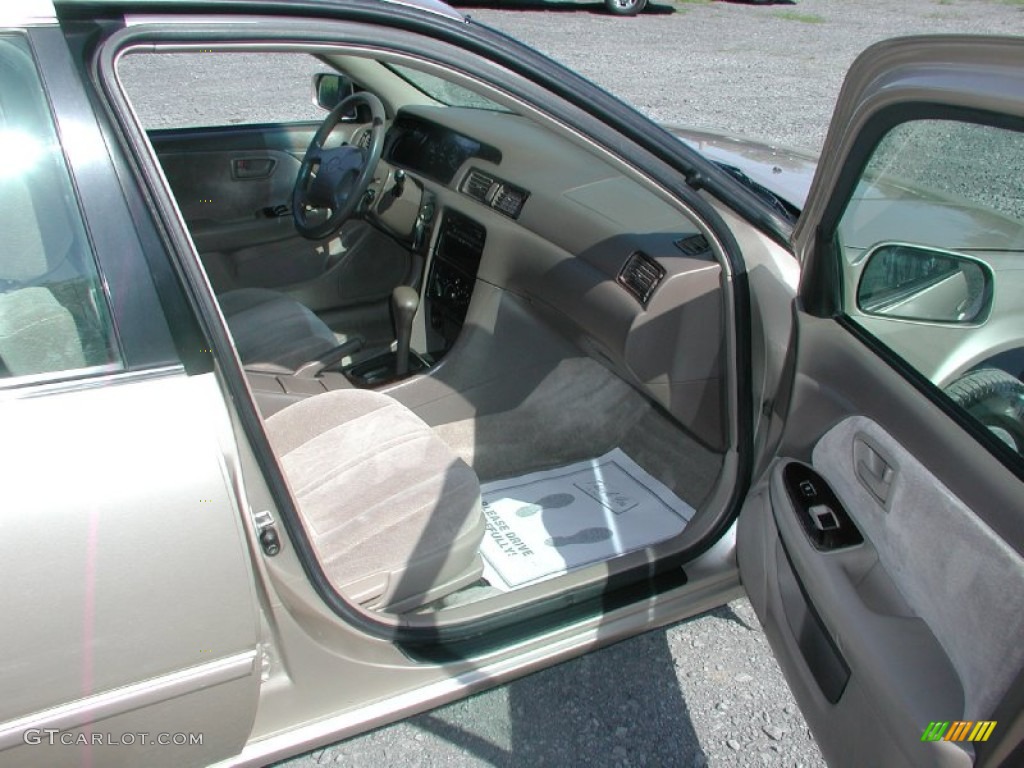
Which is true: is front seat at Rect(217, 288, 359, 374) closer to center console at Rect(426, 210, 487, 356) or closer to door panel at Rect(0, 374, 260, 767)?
center console at Rect(426, 210, 487, 356)

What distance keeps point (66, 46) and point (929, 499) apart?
1.40 metres

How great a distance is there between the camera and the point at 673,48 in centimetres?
1052

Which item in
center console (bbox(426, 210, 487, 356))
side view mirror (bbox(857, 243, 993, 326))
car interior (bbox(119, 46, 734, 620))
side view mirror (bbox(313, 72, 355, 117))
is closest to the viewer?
side view mirror (bbox(857, 243, 993, 326))

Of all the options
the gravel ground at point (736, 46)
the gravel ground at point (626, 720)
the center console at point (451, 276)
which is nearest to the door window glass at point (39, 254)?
the gravel ground at point (626, 720)

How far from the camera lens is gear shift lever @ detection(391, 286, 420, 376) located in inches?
113

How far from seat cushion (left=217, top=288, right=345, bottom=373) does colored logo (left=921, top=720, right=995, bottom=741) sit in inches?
81.6

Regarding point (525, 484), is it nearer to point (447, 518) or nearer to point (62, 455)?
point (447, 518)

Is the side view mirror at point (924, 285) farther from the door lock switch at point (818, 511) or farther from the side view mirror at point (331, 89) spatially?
the side view mirror at point (331, 89)

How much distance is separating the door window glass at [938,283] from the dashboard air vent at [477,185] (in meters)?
1.32

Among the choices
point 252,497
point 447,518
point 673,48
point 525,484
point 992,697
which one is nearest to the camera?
point 992,697

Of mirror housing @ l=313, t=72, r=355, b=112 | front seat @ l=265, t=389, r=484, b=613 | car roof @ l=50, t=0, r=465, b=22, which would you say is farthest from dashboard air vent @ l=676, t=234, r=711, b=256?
mirror housing @ l=313, t=72, r=355, b=112

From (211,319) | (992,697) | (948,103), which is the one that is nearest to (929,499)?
(992,697)

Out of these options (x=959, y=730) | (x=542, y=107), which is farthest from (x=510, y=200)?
(x=959, y=730)

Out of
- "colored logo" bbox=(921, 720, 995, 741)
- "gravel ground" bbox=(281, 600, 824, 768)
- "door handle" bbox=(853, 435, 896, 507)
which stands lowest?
"gravel ground" bbox=(281, 600, 824, 768)
